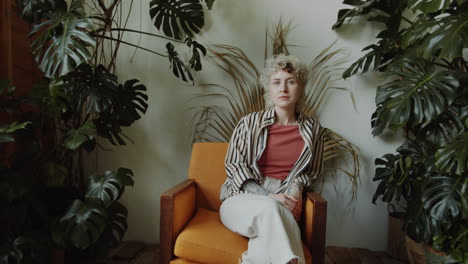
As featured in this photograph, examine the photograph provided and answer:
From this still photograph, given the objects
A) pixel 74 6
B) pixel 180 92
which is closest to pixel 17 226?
pixel 74 6

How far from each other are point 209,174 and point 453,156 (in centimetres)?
129

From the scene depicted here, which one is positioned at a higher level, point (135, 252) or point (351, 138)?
point (351, 138)

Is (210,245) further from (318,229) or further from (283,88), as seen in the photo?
(283,88)

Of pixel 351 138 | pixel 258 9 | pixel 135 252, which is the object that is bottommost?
pixel 135 252

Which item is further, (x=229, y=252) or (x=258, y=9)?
(x=258, y=9)

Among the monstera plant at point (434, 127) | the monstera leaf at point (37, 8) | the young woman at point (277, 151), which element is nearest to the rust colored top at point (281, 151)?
the young woman at point (277, 151)

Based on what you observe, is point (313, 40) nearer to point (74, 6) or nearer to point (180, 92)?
point (180, 92)

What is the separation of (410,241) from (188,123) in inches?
67.1

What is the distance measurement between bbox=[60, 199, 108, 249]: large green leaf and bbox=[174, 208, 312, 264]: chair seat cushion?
1.21 ft

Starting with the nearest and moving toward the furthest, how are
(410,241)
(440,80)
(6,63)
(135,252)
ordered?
(440,80) < (6,63) < (410,241) < (135,252)

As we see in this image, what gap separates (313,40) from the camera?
7.52ft

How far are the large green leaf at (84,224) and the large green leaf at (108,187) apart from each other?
40mm

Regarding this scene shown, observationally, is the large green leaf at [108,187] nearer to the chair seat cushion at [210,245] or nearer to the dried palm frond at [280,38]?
the chair seat cushion at [210,245]

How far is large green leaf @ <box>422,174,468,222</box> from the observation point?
1.50m
